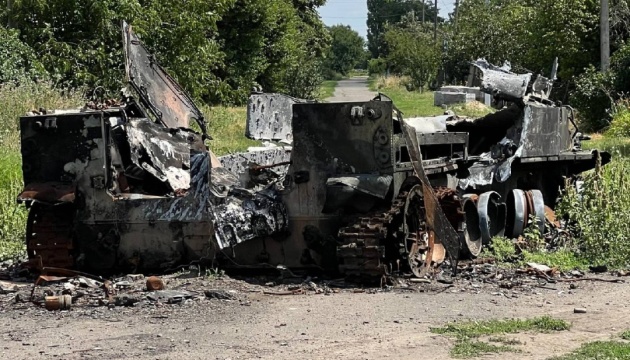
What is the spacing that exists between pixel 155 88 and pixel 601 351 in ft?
19.8

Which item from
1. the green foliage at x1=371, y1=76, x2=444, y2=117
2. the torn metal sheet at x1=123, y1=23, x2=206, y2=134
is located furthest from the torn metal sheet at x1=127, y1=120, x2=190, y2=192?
the green foliage at x1=371, y1=76, x2=444, y2=117

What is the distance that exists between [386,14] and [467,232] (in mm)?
123490

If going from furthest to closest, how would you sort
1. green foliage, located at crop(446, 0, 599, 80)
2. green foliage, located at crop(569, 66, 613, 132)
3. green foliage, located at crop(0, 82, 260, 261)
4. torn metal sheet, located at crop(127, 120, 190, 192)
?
green foliage, located at crop(446, 0, 599, 80) < green foliage, located at crop(569, 66, 613, 132) < green foliage, located at crop(0, 82, 260, 261) < torn metal sheet, located at crop(127, 120, 190, 192)

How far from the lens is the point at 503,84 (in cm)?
1323

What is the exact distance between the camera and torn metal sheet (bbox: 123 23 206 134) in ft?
36.2

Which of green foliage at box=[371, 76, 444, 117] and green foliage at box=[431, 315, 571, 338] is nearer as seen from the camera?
green foliage at box=[431, 315, 571, 338]

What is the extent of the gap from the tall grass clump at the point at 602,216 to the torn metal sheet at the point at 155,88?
163 inches

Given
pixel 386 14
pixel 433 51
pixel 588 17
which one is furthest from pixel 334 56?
pixel 588 17

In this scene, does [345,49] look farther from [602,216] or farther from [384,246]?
[384,246]

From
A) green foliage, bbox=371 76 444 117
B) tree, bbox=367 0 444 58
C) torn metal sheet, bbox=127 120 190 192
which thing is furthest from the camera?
tree, bbox=367 0 444 58

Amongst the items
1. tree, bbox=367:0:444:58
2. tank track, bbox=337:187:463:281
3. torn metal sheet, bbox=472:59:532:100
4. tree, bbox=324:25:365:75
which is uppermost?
tree, bbox=367:0:444:58

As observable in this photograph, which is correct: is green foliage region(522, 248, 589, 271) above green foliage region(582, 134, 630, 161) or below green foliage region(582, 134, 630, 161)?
below

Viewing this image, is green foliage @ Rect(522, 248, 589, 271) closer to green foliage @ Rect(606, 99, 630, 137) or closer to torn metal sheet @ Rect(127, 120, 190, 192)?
torn metal sheet @ Rect(127, 120, 190, 192)

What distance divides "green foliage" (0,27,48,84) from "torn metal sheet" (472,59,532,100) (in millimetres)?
11216
